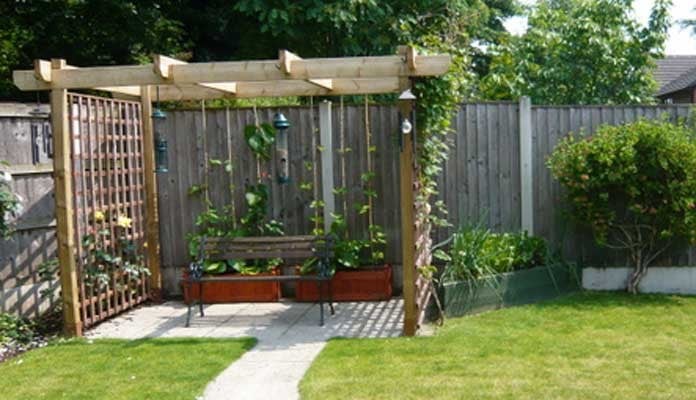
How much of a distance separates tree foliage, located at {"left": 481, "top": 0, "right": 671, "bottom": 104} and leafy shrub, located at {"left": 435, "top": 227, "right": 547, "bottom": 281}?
169 inches

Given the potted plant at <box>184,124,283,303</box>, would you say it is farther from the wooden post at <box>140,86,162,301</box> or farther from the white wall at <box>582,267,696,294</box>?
the white wall at <box>582,267,696,294</box>

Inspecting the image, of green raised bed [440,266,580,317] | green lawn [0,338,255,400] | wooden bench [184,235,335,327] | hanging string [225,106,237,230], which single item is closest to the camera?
green lawn [0,338,255,400]

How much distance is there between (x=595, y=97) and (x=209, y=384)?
8.04 metres

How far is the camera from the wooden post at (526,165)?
7090mm

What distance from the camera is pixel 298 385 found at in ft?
14.5

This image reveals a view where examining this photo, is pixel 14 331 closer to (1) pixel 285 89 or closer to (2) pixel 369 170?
(1) pixel 285 89

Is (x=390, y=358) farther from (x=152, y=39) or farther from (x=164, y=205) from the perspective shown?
(x=152, y=39)

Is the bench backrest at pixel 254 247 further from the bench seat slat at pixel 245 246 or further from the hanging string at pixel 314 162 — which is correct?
the hanging string at pixel 314 162

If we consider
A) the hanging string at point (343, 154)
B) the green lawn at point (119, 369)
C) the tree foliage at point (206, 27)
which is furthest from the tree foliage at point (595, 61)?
the green lawn at point (119, 369)

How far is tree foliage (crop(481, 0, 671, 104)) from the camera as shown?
33.9ft

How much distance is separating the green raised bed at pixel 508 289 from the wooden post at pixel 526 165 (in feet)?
1.83

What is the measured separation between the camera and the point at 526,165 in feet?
23.4

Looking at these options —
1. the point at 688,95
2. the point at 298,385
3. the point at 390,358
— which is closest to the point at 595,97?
the point at 390,358

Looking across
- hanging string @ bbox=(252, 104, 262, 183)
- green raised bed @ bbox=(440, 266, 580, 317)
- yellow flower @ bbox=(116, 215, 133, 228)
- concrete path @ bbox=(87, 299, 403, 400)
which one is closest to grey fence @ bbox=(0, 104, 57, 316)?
yellow flower @ bbox=(116, 215, 133, 228)
